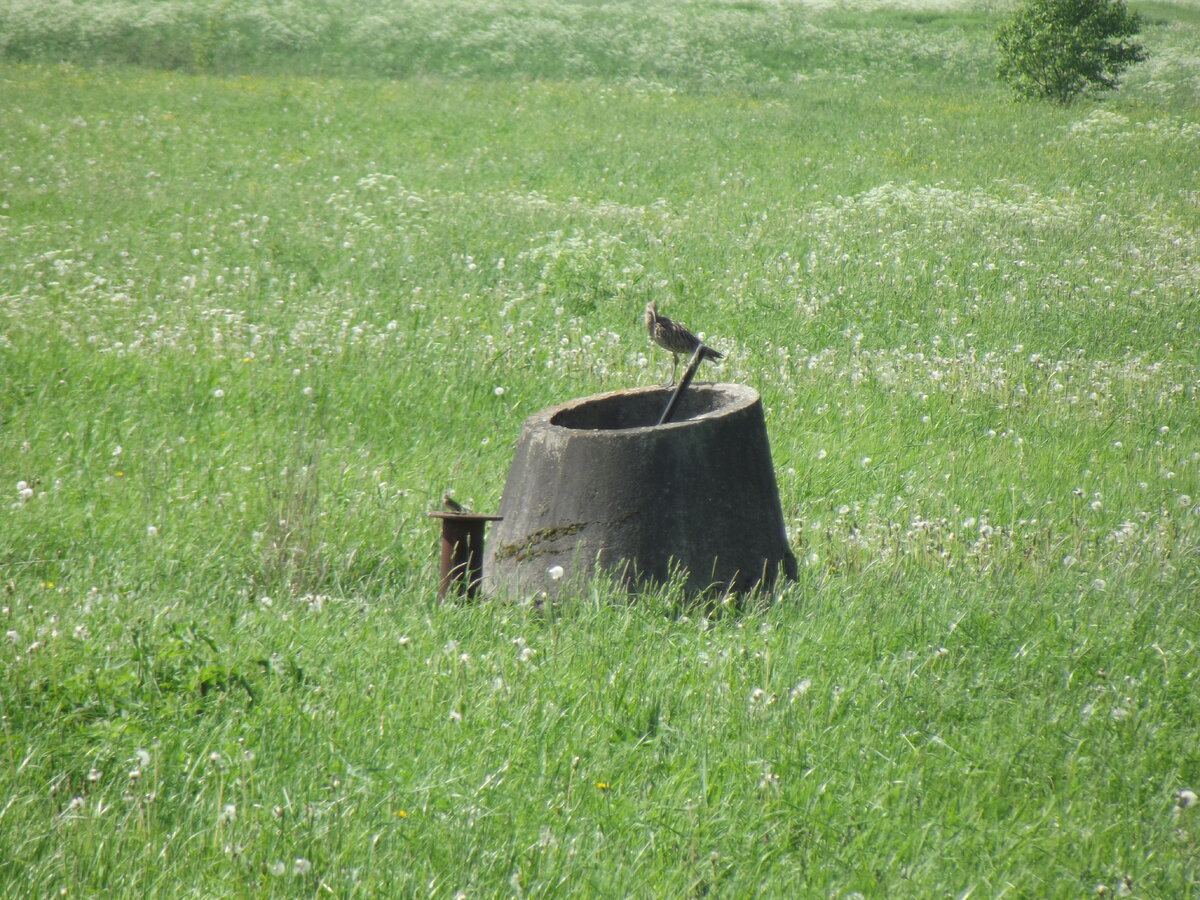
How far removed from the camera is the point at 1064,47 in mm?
29000

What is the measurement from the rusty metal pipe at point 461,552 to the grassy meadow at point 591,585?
15 centimetres

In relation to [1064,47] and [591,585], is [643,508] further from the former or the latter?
[1064,47]

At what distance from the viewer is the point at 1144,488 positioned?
6527mm

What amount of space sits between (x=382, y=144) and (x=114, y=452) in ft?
52.1

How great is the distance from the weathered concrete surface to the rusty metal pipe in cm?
10

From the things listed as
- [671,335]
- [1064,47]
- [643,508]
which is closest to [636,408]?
[671,335]

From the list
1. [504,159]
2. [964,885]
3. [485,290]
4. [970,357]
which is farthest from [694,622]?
[504,159]

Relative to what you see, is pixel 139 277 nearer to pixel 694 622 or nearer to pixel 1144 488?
pixel 694 622

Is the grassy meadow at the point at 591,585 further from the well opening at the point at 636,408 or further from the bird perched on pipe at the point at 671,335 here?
the bird perched on pipe at the point at 671,335

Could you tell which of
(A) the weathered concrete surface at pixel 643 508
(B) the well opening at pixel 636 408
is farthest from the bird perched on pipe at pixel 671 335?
(A) the weathered concrete surface at pixel 643 508

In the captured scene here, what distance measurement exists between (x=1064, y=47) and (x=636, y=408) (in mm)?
28864

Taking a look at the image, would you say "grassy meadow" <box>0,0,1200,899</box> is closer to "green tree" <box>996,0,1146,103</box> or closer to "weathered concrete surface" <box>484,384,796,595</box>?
"weathered concrete surface" <box>484,384,796,595</box>

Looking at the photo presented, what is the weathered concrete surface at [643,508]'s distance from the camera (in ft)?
15.0

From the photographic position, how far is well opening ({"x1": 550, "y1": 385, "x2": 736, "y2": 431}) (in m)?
5.31
